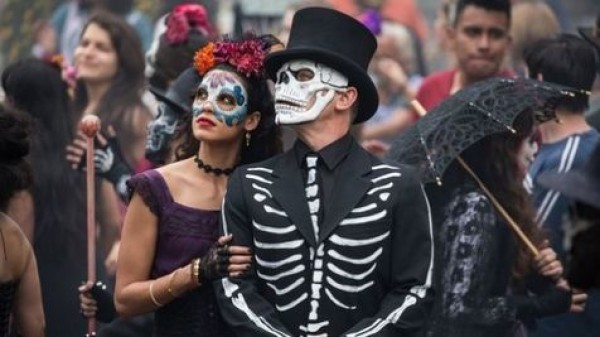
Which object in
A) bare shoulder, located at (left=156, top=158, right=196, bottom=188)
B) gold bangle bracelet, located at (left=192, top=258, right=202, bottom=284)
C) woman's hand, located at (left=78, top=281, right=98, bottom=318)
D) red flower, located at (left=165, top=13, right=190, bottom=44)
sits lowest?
woman's hand, located at (left=78, top=281, right=98, bottom=318)

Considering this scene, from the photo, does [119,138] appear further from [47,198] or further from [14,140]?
[14,140]

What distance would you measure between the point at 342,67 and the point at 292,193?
57 cm

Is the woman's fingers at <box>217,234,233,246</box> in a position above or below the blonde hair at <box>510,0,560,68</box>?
below

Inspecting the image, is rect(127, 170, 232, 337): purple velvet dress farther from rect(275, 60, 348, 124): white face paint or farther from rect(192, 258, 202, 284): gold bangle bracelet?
rect(275, 60, 348, 124): white face paint

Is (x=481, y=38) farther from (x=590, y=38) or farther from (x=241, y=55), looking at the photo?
(x=241, y=55)

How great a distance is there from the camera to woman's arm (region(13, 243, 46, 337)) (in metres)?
9.49

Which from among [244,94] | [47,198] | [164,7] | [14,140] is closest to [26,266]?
[14,140]

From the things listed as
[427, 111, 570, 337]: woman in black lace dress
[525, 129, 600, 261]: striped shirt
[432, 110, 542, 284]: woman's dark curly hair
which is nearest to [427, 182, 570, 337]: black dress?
[427, 111, 570, 337]: woman in black lace dress

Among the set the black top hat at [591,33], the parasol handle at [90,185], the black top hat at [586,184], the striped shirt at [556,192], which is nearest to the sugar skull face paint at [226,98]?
the parasol handle at [90,185]

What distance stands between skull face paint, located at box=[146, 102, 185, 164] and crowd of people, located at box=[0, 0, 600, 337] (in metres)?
0.02

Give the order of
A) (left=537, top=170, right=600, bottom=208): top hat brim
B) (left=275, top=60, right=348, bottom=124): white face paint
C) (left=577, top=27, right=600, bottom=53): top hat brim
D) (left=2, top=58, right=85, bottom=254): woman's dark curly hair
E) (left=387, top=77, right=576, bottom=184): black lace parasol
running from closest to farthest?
1. (left=537, top=170, right=600, bottom=208): top hat brim
2. (left=275, top=60, right=348, bottom=124): white face paint
3. (left=577, top=27, right=600, bottom=53): top hat brim
4. (left=387, top=77, right=576, bottom=184): black lace parasol
5. (left=2, top=58, right=85, bottom=254): woman's dark curly hair

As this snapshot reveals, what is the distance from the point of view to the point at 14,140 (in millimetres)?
9438

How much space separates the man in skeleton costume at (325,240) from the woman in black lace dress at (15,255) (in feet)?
2.81

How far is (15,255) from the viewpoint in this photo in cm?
941
